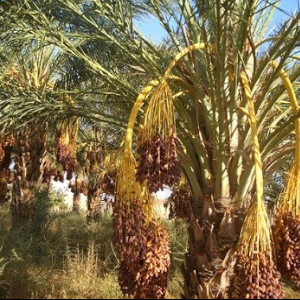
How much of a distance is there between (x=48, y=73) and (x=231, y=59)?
227 inches

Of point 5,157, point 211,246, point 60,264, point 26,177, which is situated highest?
point 5,157

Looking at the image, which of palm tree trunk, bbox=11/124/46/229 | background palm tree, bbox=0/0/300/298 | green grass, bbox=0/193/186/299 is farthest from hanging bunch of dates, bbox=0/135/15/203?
background palm tree, bbox=0/0/300/298

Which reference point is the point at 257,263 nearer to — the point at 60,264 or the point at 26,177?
the point at 60,264

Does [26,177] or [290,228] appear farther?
[26,177]

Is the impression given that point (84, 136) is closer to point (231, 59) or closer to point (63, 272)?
point (63, 272)

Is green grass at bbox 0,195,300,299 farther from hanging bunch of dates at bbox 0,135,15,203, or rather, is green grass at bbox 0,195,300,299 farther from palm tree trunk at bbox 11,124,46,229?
hanging bunch of dates at bbox 0,135,15,203

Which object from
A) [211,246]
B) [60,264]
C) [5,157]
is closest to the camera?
[211,246]

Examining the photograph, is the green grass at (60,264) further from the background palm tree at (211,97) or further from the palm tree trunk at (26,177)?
the background palm tree at (211,97)

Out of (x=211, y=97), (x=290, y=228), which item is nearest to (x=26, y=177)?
(x=211, y=97)

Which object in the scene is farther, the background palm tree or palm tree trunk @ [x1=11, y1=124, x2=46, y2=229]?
palm tree trunk @ [x1=11, y1=124, x2=46, y2=229]

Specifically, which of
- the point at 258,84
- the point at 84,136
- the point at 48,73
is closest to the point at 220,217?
the point at 258,84

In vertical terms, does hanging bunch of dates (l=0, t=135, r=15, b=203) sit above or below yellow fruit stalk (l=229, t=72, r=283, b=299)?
above

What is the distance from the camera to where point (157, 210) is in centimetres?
334

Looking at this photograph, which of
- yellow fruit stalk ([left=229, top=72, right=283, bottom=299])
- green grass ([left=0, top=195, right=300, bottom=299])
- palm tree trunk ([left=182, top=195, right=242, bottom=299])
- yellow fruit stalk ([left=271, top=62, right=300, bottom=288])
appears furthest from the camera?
green grass ([left=0, top=195, right=300, bottom=299])
